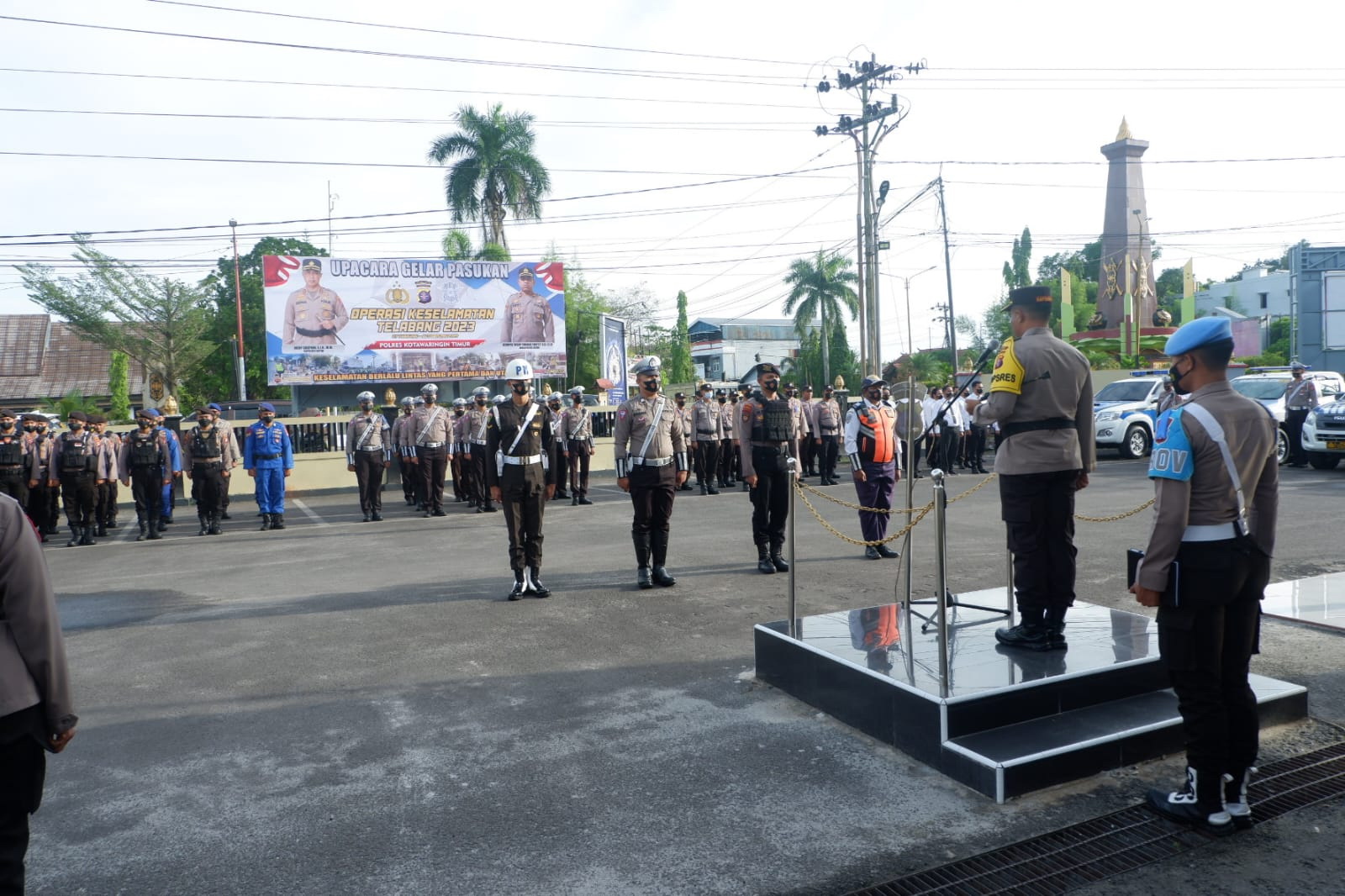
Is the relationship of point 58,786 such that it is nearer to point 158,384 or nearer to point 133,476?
point 133,476

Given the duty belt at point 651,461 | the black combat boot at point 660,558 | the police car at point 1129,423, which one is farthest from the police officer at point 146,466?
the police car at point 1129,423

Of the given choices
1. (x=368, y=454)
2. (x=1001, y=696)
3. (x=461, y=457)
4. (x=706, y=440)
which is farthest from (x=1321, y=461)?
(x=368, y=454)

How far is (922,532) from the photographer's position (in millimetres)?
11680

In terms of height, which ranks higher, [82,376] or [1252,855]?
[82,376]

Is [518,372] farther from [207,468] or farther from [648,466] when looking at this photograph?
[207,468]

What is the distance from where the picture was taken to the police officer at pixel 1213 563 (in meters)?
3.55

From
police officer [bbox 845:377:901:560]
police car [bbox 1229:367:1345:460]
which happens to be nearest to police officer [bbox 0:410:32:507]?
police officer [bbox 845:377:901:560]

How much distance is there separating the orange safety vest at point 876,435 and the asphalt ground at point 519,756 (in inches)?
51.6

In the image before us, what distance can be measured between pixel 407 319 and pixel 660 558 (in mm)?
17638

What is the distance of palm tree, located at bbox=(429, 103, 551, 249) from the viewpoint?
36.7 meters

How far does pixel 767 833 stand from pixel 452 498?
52.0 ft

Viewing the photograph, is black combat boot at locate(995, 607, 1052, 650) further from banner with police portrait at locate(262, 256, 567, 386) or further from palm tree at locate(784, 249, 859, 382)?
palm tree at locate(784, 249, 859, 382)

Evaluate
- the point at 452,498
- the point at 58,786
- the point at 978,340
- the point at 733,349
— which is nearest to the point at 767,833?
the point at 58,786

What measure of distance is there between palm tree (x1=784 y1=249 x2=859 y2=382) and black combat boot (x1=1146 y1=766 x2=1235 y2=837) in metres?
53.1
